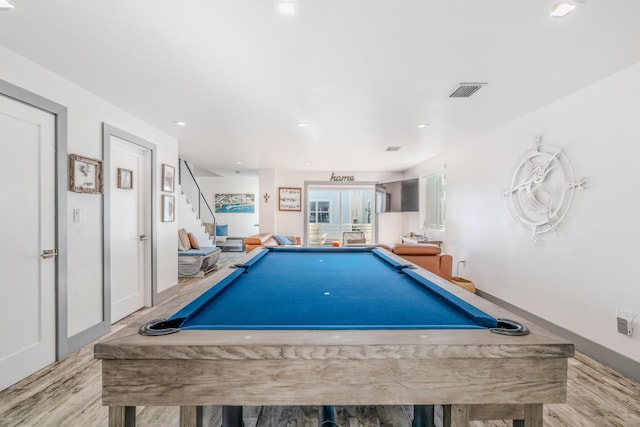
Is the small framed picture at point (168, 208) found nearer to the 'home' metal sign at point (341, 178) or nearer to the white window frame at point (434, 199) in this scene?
the 'home' metal sign at point (341, 178)

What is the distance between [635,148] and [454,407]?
2.53m

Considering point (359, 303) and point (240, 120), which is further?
point (240, 120)

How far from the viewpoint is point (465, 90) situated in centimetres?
243

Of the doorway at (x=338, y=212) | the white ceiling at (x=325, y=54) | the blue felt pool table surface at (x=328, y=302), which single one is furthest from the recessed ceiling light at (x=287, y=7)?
the doorway at (x=338, y=212)

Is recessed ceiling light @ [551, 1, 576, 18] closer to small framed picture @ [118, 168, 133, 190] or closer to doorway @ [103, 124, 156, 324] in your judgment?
doorway @ [103, 124, 156, 324]

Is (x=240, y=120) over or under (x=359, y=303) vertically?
over

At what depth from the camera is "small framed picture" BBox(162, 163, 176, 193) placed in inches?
151

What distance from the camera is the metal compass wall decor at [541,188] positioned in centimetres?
262

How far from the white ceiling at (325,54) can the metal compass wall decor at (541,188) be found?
1.78 feet

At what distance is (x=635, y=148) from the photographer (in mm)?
2076

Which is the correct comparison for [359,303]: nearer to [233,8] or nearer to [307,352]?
[307,352]

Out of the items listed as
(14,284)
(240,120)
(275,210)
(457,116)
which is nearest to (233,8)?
(240,120)

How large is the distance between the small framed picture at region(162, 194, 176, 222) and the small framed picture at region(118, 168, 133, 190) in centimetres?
57

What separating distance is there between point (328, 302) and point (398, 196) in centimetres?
566
